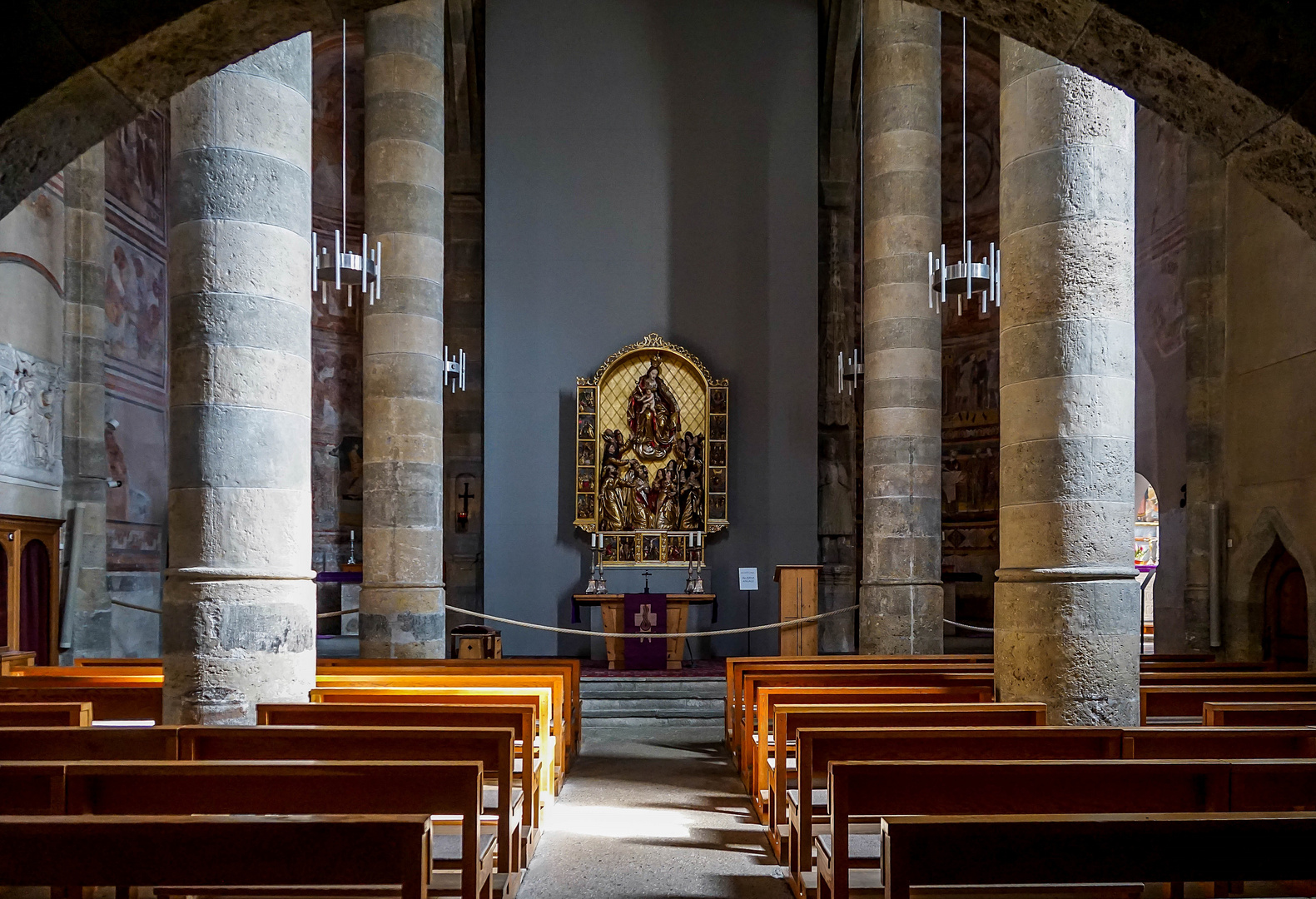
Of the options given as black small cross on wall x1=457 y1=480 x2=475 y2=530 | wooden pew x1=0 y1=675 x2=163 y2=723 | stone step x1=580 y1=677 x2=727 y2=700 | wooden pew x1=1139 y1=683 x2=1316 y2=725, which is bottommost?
stone step x1=580 y1=677 x2=727 y2=700

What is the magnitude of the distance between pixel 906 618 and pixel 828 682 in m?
4.56

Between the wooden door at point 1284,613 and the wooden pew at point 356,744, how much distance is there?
9.60m

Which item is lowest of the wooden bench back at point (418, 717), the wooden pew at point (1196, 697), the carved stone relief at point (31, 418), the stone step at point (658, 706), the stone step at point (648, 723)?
the stone step at point (648, 723)

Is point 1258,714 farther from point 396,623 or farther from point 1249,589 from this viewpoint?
point 396,623

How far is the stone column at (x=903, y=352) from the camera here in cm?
1273

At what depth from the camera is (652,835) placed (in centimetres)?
664

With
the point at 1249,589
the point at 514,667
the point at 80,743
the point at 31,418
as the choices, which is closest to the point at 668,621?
the point at 514,667

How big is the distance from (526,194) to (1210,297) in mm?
9477

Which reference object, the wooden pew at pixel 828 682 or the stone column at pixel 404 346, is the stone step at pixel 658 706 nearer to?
the stone column at pixel 404 346

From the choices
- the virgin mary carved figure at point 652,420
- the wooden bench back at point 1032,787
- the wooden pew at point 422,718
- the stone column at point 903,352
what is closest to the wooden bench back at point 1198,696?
the wooden bench back at point 1032,787

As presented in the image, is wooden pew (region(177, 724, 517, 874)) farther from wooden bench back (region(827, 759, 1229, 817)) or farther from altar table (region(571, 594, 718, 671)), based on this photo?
altar table (region(571, 594, 718, 671))

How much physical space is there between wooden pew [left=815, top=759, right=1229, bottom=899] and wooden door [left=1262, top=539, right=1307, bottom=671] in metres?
8.85

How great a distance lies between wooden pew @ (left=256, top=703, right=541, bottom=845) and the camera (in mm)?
5422

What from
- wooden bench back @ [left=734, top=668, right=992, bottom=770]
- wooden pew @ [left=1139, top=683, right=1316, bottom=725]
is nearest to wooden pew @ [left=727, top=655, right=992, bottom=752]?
wooden bench back @ [left=734, top=668, right=992, bottom=770]
